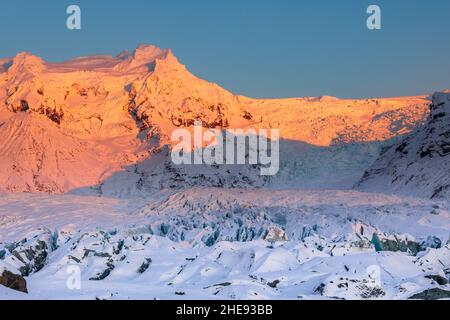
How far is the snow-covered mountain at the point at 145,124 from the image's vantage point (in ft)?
514

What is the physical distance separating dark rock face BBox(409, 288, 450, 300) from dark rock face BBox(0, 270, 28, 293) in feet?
46.5

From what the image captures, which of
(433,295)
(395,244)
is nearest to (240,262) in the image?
(433,295)

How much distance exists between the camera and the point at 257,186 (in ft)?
535

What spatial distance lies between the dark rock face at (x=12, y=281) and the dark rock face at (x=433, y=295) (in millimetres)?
14161

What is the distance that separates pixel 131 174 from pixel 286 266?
118 metres

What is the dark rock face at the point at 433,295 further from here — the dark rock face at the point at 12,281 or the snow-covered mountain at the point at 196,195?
the dark rock face at the point at 12,281

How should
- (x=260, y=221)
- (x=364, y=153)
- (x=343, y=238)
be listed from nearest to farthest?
(x=343, y=238), (x=260, y=221), (x=364, y=153)

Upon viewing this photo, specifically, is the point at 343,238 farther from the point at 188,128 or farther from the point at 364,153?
the point at 188,128

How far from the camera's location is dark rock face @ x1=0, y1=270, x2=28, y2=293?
35062 millimetres

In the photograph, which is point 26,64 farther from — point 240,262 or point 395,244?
point 240,262

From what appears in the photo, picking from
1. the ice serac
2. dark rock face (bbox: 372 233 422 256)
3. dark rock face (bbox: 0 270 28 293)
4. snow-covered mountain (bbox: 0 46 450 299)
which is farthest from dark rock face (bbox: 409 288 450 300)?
the ice serac

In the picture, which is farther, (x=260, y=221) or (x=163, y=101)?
(x=163, y=101)

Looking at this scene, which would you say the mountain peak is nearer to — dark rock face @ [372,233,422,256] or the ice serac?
the ice serac
